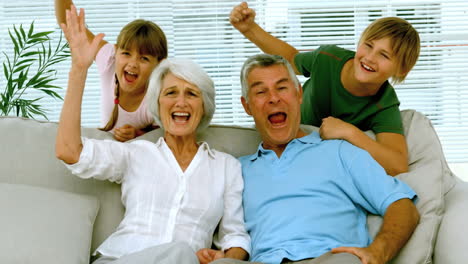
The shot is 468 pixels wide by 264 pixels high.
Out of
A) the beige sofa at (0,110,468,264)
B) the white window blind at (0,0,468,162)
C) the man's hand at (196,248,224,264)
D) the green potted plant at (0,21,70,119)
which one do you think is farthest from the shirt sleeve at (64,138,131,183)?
the white window blind at (0,0,468,162)

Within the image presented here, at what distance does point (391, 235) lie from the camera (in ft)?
5.93

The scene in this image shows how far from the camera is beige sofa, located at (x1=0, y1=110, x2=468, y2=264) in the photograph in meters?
1.79

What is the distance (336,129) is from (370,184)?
272mm

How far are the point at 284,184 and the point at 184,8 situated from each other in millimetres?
3581

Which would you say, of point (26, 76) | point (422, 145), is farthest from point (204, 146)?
point (26, 76)

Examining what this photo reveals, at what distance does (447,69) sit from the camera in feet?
17.5

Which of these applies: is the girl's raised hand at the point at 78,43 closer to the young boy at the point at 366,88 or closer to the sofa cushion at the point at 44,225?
the sofa cushion at the point at 44,225

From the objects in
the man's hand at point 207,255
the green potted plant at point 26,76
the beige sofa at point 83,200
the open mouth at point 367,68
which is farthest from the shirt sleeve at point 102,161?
the green potted plant at point 26,76

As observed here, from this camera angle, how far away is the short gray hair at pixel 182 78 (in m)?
2.05

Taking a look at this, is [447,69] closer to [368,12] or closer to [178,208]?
[368,12]

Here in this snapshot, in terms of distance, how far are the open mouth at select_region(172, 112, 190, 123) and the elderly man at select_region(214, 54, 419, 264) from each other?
0.28 meters

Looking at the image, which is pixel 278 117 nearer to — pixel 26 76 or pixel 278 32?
pixel 26 76

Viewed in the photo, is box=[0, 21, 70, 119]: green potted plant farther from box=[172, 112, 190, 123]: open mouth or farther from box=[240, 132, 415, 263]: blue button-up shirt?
box=[240, 132, 415, 263]: blue button-up shirt

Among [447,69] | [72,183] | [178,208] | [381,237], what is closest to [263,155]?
[178,208]
